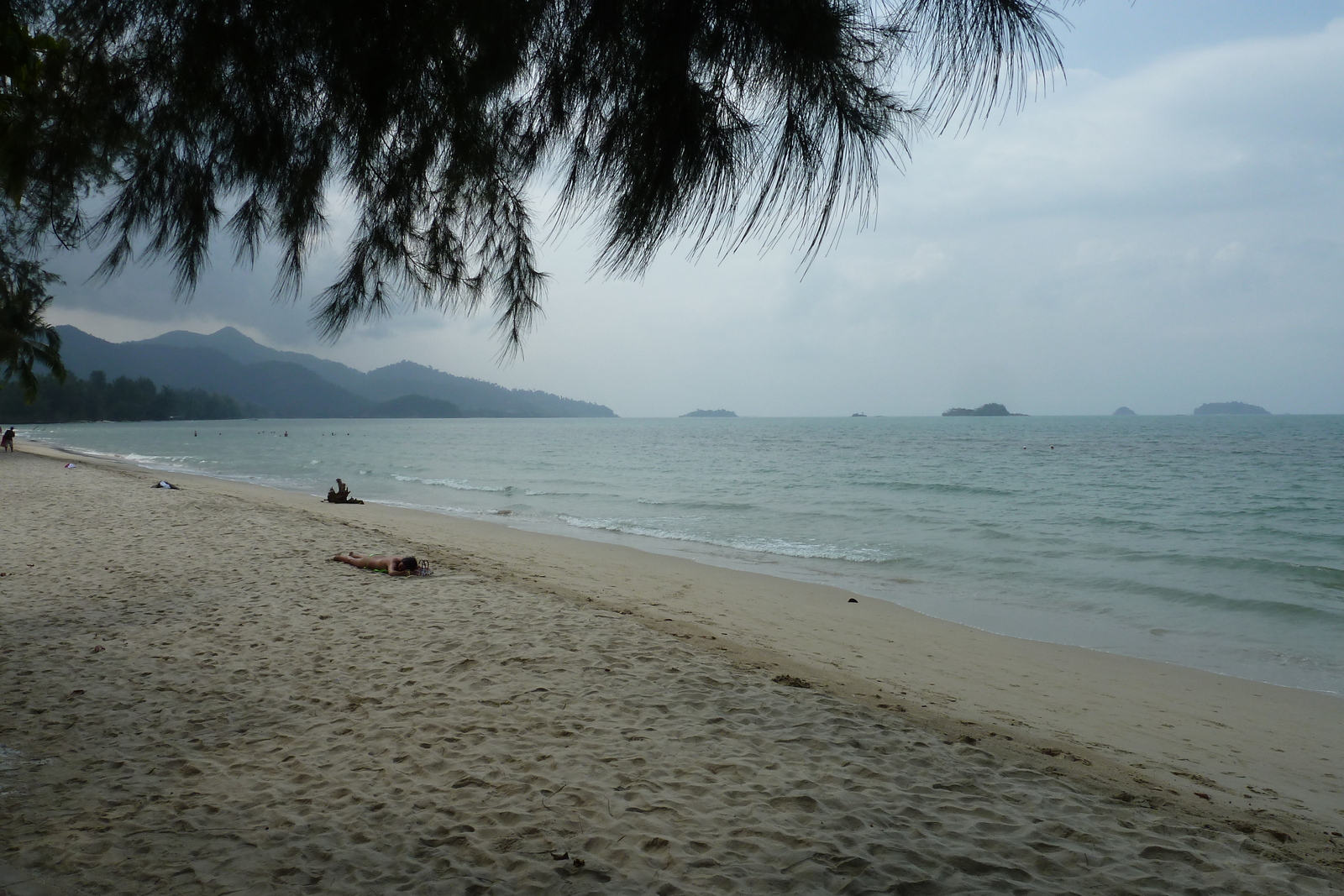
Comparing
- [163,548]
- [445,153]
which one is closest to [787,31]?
[445,153]

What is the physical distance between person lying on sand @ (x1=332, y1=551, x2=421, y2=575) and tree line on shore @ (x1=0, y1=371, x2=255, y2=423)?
338 ft

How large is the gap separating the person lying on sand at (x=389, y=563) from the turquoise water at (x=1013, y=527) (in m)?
5.92

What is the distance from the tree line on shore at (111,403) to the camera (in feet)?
330

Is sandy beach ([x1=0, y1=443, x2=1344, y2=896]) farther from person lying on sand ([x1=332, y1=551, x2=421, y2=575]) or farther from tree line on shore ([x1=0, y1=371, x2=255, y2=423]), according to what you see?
tree line on shore ([x1=0, y1=371, x2=255, y2=423])

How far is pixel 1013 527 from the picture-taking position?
16781 mm

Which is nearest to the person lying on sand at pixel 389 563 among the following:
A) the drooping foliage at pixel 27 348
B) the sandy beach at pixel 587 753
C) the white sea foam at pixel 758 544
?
the sandy beach at pixel 587 753

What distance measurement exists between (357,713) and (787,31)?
159 inches

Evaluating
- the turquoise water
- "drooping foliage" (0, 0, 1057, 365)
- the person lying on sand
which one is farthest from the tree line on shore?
"drooping foliage" (0, 0, 1057, 365)

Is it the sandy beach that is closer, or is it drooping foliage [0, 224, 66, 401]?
the sandy beach

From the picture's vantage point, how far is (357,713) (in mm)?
4121

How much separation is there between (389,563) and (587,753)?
16.8 ft

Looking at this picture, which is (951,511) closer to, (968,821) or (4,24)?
(968,821)

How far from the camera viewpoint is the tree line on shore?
10051 cm

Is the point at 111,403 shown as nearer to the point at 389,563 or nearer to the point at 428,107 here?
the point at 389,563
